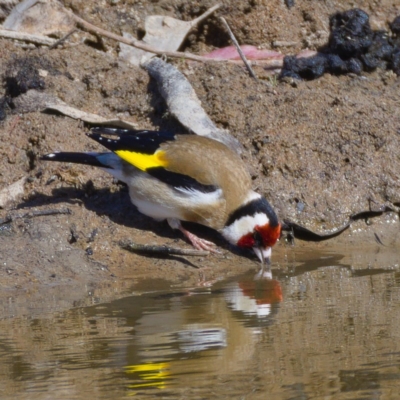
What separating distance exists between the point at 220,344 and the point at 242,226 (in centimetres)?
239

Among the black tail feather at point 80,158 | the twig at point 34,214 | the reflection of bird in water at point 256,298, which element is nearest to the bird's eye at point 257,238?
the reflection of bird in water at point 256,298

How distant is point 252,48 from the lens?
903 cm

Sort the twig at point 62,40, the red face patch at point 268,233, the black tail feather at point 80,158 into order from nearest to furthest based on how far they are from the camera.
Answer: the red face patch at point 268,233, the black tail feather at point 80,158, the twig at point 62,40

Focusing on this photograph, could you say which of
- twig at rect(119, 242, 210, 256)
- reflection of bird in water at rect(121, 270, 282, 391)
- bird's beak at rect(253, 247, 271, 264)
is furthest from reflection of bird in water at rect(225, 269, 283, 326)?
twig at rect(119, 242, 210, 256)

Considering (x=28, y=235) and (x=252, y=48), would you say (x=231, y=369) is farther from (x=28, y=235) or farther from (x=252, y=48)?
(x=252, y=48)

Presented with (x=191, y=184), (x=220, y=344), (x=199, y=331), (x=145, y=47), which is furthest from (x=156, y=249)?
(x=145, y=47)

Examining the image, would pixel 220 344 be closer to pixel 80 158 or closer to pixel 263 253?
pixel 263 253

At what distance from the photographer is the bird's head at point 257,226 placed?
6754 millimetres

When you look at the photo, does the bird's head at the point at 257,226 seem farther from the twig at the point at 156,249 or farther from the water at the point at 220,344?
the water at the point at 220,344

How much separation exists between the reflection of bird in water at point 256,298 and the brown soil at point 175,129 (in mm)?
327

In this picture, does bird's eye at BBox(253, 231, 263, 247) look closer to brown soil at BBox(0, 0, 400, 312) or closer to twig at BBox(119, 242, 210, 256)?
brown soil at BBox(0, 0, 400, 312)

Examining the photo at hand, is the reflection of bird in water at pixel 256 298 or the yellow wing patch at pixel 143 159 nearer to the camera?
the reflection of bird in water at pixel 256 298

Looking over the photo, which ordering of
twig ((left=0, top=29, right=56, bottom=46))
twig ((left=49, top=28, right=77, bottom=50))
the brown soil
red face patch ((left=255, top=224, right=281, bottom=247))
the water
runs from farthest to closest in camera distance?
1. twig ((left=0, top=29, right=56, bottom=46))
2. twig ((left=49, top=28, right=77, bottom=50))
3. red face patch ((left=255, top=224, right=281, bottom=247))
4. the brown soil
5. the water

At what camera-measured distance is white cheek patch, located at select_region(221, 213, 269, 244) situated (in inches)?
267
